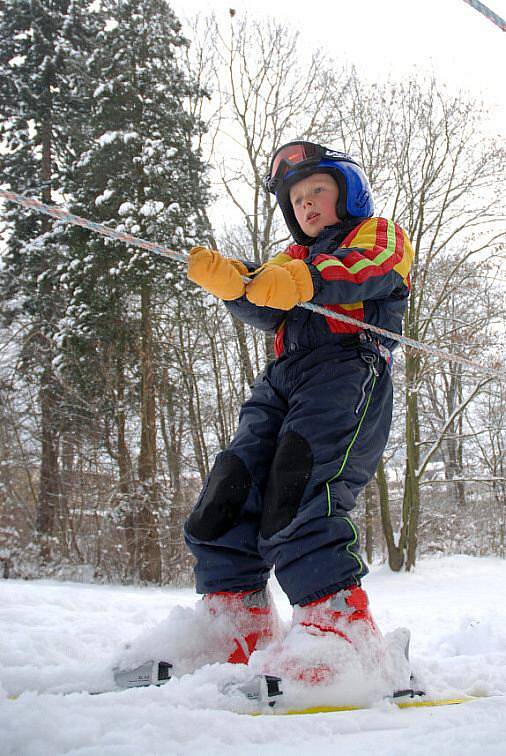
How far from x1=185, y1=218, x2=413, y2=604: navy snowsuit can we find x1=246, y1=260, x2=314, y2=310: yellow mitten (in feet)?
0.13

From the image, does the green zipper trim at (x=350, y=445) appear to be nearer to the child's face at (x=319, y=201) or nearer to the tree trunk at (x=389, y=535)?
the child's face at (x=319, y=201)

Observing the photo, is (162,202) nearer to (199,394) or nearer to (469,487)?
(199,394)

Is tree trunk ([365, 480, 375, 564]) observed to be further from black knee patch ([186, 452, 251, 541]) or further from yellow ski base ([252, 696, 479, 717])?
yellow ski base ([252, 696, 479, 717])

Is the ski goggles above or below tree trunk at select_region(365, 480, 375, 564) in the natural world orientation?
above

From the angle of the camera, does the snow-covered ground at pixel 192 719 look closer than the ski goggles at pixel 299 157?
Yes

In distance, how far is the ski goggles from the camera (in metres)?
1.90

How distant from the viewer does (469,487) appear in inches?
637

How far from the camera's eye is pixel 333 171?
1895mm

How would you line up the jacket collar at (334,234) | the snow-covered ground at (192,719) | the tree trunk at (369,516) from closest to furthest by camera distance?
the snow-covered ground at (192,719) < the jacket collar at (334,234) < the tree trunk at (369,516)

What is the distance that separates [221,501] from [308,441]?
0.33 meters

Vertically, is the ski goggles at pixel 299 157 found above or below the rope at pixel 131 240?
above

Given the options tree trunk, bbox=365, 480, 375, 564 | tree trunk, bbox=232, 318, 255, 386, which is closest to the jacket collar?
tree trunk, bbox=232, 318, 255, 386

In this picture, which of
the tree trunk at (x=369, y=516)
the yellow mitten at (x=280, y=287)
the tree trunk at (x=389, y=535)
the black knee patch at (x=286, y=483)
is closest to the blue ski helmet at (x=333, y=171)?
the yellow mitten at (x=280, y=287)

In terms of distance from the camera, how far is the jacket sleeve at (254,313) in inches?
64.1
